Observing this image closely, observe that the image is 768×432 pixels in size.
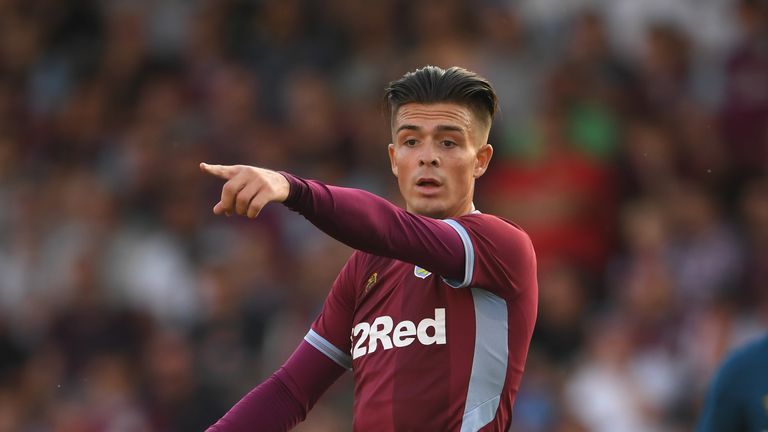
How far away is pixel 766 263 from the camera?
8.62m

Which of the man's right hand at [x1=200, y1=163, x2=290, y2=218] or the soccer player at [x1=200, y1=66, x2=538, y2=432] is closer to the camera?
the man's right hand at [x1=200, y1=163, x2=290, y2=218]

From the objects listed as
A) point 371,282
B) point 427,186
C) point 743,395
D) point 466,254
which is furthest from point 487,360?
point 743,395

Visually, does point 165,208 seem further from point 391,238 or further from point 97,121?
point 391,238

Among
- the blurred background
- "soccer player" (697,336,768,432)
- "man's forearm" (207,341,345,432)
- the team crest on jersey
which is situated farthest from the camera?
the blurred background

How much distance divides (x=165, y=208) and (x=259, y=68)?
1.51 meters

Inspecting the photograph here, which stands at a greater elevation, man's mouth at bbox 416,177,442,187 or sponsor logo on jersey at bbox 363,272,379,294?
man's mouth at bbox 416,177,442,187

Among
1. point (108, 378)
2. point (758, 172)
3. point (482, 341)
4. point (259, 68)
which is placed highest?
point (259, 68)

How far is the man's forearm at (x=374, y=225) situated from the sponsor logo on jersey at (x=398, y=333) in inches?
11.0

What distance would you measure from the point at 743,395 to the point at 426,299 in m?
1.19

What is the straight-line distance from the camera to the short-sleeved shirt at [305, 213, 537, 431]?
4.66 meters

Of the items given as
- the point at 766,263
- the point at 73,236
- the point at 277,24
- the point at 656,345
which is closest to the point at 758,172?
the point at 766,263

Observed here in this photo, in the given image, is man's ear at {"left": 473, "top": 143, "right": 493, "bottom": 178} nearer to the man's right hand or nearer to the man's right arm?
the man's right arm

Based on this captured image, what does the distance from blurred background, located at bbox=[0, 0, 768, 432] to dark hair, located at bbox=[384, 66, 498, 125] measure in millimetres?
3909

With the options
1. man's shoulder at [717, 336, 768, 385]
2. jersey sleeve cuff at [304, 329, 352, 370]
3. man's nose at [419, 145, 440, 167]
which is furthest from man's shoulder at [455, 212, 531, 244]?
man's shoulder at [717, 336, 768, 385]
